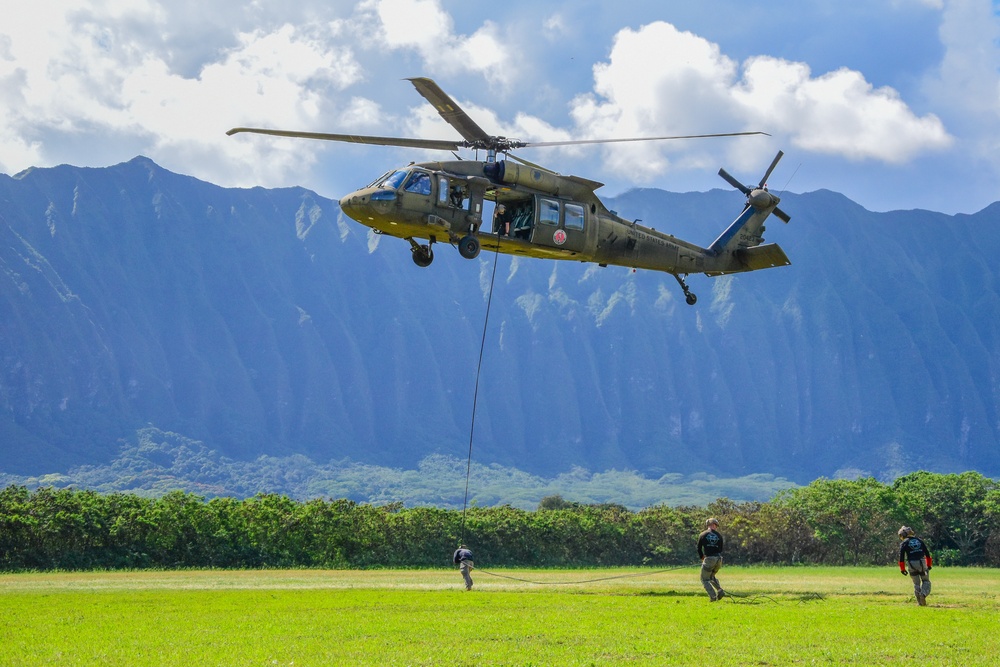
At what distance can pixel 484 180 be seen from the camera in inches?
1203

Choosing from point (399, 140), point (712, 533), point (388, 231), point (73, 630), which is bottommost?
point (73, 630)

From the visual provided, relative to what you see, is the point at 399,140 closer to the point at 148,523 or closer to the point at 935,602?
the point at 935,602

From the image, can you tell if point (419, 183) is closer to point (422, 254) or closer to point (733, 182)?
point (422, 254)

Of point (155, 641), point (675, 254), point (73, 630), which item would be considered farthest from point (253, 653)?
point (675, 254)

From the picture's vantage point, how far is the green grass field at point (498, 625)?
682 inches

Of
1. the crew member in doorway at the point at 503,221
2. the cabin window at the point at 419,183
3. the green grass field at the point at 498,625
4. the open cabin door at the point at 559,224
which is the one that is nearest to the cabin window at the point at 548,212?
A: the open cabin door at the point at 559,224

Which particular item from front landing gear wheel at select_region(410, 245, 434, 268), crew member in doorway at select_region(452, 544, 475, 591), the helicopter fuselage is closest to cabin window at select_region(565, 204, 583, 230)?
the helicopter fuselage

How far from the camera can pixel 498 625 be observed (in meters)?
20.9

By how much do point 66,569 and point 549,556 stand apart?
21.9 metres

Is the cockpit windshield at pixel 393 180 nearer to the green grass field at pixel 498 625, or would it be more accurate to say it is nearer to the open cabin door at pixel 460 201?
the open cabin door at pixel 460 201

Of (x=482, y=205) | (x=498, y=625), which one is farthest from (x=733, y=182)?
(x=498, y=625)

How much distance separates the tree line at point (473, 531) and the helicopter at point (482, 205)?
53.8 feet

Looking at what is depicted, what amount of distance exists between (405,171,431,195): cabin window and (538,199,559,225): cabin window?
3.53 meters

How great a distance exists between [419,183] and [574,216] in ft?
16.9
